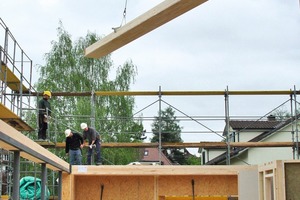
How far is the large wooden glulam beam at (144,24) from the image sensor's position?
13.4 ft

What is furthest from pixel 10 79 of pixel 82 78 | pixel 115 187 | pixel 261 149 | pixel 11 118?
pixel 261 149

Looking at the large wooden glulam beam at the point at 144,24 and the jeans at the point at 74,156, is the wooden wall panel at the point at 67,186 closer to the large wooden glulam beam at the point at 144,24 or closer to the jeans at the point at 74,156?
the jeans at the point at 74,156

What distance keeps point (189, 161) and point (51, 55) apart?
23337mm

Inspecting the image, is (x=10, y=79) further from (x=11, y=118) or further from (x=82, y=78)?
(x=82, y=78)

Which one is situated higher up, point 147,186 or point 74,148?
point 74,148

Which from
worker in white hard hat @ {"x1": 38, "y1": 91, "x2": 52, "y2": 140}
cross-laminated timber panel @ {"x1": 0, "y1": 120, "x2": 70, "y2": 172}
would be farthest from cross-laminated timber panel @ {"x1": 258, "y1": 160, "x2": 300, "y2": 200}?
worker in white hard hat @ {"x1": 38, "y1": 91, "x2": 52, "y2": 140}

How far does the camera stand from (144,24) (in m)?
4.20

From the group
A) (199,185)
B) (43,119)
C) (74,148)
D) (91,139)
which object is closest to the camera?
(199,185)

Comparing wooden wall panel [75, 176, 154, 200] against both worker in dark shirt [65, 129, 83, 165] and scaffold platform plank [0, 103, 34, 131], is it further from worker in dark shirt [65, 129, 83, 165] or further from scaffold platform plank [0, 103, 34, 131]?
scaffold platform plank [0, 103, 34, 131]

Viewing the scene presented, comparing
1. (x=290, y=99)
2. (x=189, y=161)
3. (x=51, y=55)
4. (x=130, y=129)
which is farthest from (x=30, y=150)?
(x=189, y=161)

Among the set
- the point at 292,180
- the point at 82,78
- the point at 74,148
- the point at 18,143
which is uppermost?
the point at 82,78

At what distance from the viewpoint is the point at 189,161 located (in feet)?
162

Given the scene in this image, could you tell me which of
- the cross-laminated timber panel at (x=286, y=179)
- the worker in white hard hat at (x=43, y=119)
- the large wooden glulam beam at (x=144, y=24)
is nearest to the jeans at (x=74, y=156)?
the worker in white hard hat at (x=43, y=119)

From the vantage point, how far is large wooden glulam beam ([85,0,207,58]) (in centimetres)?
407
